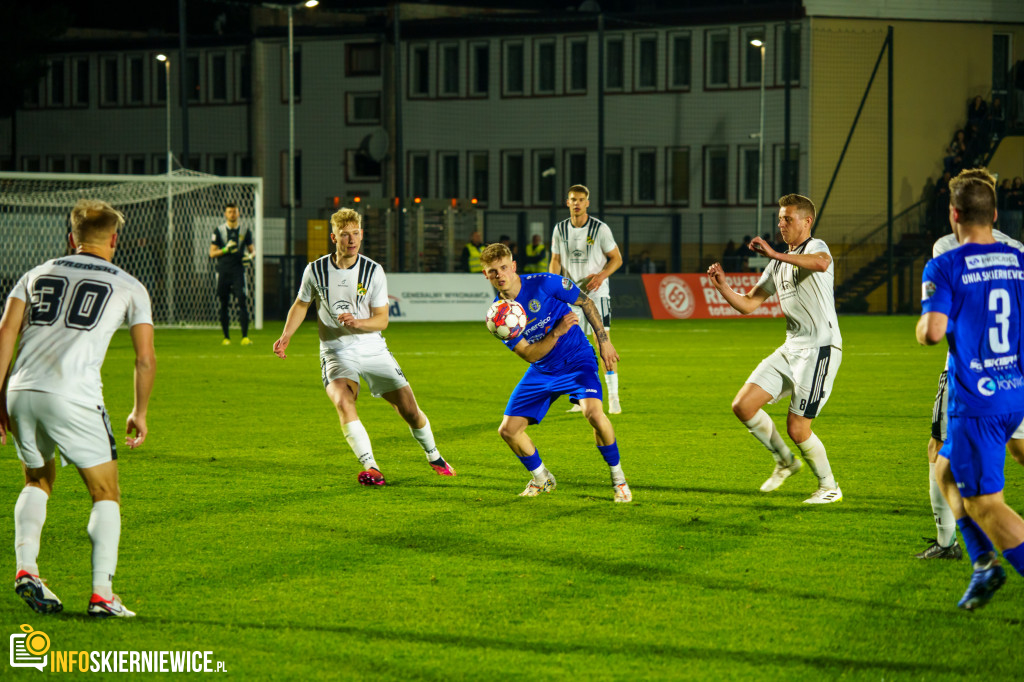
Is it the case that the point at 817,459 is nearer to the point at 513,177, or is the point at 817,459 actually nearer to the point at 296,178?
the point at 513,177

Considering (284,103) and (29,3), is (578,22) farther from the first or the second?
(29,3)

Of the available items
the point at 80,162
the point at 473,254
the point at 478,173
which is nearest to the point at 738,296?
the point at 473,254

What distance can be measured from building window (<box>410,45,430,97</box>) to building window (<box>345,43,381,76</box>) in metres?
1.95

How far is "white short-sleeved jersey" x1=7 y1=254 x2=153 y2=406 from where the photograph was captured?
5008 mm

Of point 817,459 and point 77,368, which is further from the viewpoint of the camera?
point 817,459

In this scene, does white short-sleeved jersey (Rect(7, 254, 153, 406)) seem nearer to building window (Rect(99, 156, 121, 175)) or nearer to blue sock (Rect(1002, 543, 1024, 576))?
blue sock (Rect(1002, 543, 1024, 576))

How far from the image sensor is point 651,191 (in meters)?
46.9

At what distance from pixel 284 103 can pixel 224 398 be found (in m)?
38.5

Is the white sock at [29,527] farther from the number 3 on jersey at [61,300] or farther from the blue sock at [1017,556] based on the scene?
the blue sock at [1017,556]

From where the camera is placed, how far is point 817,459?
7758 millimetres

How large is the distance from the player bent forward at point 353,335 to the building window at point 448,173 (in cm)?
4013

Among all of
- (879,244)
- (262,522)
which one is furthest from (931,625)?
(879,244)

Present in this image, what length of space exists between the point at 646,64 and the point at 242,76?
56.4ft

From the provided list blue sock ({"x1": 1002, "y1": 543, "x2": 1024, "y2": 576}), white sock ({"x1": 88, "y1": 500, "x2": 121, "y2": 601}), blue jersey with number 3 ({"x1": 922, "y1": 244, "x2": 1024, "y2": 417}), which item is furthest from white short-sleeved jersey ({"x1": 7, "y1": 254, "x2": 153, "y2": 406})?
blue sock ({"x1": 1002, "y1": 543, "x2": 1024, "y2": 576})
